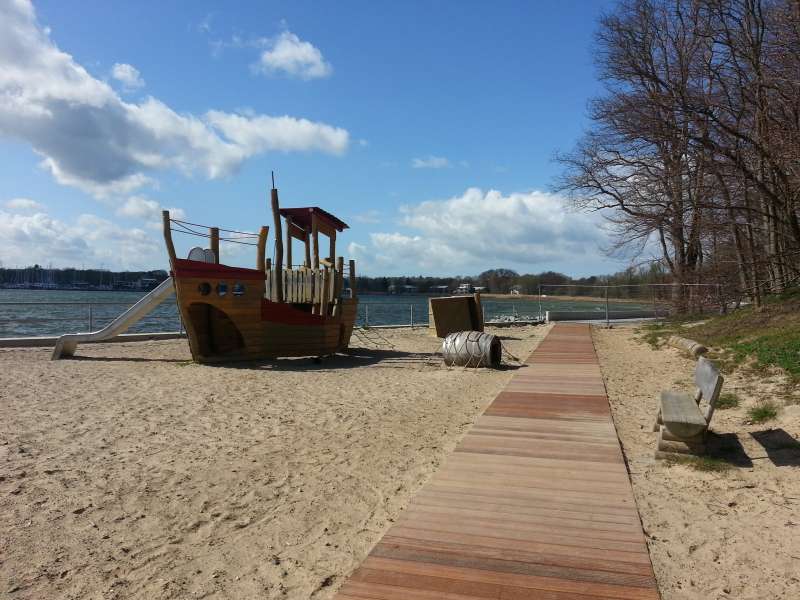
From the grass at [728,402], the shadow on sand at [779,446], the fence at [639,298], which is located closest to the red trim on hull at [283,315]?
the grass at [728,402]

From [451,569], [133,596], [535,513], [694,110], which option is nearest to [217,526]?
[133,596]

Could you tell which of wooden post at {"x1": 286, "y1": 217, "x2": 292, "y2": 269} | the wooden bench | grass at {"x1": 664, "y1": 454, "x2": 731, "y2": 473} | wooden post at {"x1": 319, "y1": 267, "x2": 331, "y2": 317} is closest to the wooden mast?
wooden post at {"x1": 286, "y1": 217, "x2": 292, "y2": 269}

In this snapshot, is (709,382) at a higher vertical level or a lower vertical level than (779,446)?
higher

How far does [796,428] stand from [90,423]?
25.1ft

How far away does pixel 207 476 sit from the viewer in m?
5.13

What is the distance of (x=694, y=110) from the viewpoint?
40.2 feet

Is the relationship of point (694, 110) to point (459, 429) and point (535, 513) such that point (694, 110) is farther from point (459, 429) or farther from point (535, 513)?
point (535, 513)

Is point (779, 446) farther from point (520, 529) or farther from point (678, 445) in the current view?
point (520, 529)

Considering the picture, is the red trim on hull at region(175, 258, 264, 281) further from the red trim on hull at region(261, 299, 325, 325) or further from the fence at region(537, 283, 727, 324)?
the fence at region(537, 283, 727, 324)

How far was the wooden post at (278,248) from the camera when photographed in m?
14.3

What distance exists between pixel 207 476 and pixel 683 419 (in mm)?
4179

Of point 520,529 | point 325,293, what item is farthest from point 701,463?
point 325,293

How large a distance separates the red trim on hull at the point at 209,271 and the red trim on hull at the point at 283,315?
74 centimetres

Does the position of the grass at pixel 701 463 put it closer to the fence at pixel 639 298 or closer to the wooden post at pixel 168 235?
the wooden post at pixel 168 235
